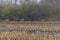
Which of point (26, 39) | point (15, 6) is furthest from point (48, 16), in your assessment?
point (26, 39)

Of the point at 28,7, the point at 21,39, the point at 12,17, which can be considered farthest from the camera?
the point at 28,7

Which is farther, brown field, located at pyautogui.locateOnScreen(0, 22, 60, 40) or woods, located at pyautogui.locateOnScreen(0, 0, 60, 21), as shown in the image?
woods, located at pyautogui.locateOnScreen(0, 0, 60, 21)

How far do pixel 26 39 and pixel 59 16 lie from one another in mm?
27473

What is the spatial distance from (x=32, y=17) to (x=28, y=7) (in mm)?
2873

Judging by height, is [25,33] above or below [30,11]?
below

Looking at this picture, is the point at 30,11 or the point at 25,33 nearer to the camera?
the point at 25,33

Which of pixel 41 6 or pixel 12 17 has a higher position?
pixel 41 6

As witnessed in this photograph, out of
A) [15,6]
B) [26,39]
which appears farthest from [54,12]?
[26,39]

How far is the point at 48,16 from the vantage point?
34.5 meters

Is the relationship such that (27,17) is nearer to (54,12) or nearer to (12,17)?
(12,17)

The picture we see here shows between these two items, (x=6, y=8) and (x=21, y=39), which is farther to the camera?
(x=6, y=8)

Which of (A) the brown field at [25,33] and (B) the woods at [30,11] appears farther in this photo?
(B) the woods at [30,11]

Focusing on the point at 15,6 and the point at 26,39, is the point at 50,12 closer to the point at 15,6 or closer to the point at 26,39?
the point at 15,6

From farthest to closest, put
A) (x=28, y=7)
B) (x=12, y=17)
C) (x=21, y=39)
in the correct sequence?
(x=28, y=7) < (x=12, y=17) < (x=21, y=39)
